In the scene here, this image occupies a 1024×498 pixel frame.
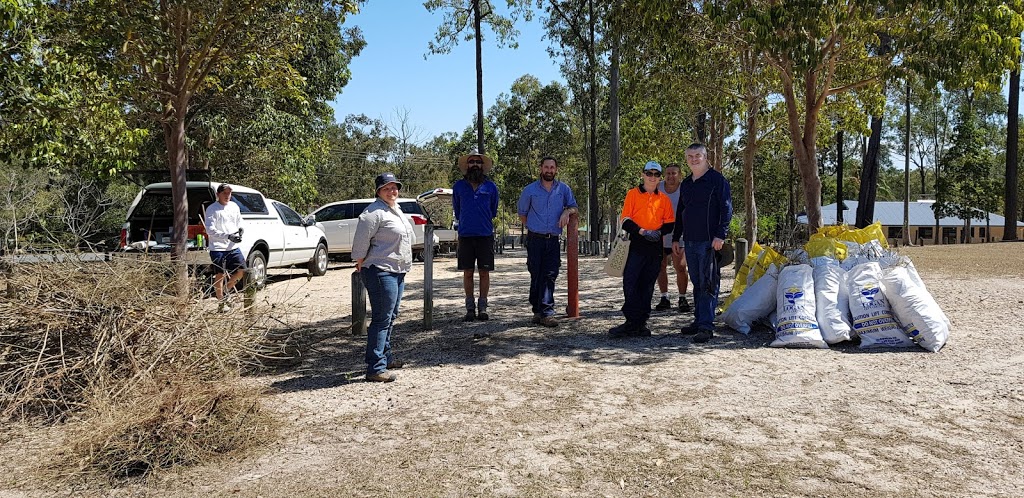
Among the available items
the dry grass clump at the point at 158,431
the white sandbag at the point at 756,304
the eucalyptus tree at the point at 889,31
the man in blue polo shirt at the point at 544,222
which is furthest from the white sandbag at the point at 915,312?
the dry grass clump at the point at 158,431

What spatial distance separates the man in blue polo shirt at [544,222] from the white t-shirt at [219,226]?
3.41 meters

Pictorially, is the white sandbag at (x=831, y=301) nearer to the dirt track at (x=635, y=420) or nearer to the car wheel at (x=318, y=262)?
the dirt track at (x=635, y=420)

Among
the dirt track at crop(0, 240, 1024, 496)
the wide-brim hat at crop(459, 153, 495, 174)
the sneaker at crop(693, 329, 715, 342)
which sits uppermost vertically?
the wide-brim hat at crop(459, 153, 495, 174)

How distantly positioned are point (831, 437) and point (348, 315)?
6.31 m

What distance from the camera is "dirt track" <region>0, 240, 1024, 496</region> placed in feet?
11.3

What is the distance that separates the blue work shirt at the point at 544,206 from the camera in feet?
25.5

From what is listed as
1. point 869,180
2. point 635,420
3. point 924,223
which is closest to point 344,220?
point 635,420

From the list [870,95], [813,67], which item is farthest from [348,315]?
[870,95]

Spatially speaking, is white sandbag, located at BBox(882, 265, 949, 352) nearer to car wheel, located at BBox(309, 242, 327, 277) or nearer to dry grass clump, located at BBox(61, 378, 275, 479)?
dry grass clump, located at BBox(61, 378, 275, 479)

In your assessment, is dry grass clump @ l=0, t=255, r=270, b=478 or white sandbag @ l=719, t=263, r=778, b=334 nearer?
dry grass clump @ l=0, t=255, r=270, b=478

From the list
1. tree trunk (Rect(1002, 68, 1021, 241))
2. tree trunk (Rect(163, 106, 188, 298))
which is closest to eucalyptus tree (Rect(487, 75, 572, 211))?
tree trunk (Rect(1002, 68, 1021, 241))

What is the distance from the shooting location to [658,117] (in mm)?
18422

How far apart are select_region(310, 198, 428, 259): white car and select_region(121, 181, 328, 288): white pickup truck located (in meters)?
3.74

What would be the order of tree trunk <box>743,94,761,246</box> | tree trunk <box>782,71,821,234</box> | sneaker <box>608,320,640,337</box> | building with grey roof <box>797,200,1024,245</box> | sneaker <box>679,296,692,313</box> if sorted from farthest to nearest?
building with grey roof <box>797,200,1024,245</box>
tree trunk <box>743,94,761,246</box>
tree trunk <box>782,71,821,234</box>
sneaker <box>679,296,692,313</box>
sneaker <box>608,320,640,337</box>
